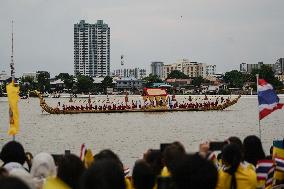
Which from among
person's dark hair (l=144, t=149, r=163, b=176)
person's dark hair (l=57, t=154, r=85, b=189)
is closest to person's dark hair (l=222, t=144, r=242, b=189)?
person's dark hair (l=144, t=149, r=163, b=176)

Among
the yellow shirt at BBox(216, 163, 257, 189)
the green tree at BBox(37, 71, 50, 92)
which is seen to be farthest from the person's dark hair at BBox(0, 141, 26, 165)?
the green tree at BBox(37, 71, 50, 92)

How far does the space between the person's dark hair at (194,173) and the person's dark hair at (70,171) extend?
4.16ft

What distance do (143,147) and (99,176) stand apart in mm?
24612

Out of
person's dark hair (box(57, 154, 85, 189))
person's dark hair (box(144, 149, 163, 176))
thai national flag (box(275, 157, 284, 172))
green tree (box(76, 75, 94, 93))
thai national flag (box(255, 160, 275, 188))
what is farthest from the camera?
green tree (box(76, 75, 94, 93))

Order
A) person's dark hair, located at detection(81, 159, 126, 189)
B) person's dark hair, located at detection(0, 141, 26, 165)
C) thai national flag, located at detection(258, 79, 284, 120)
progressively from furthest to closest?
thai national flag, located at detection(258, 79, 284, 120)
person's dark hair, located at detection(0, 141, 26, 165)
person's dark hair, located at detection(81, 159, 126, 189)

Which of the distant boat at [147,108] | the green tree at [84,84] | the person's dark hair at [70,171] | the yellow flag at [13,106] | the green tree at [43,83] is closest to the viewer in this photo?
the person's dark hair at [70,171]

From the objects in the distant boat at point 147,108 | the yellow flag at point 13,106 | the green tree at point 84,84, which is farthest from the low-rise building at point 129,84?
the yellow flag at point 13,106

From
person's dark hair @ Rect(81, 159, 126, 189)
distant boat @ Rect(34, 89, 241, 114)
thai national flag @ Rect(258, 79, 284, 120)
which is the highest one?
thai national flag @ Rect(258, 79, 284, 120)

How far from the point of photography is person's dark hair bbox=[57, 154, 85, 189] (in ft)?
15.1

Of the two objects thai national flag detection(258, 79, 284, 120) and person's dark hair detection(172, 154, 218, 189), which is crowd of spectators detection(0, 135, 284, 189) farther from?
thai national flag detection(258, 79, 284, 120)

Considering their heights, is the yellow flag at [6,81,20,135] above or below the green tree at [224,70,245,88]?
below

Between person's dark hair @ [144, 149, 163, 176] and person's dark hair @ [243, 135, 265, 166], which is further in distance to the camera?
person's dark hair @ [243, 135, 265, 166]

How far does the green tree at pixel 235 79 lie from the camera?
157 meters

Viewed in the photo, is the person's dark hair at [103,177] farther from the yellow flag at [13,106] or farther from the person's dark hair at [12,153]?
the yellow flag at [13,106]
